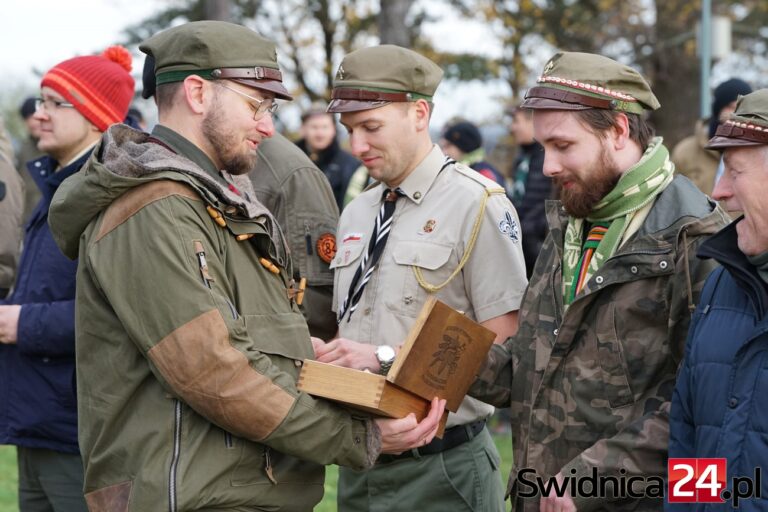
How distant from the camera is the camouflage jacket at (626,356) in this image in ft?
10.5

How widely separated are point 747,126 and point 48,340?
2910 mm

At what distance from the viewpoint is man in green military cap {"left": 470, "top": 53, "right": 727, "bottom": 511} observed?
3217 mm

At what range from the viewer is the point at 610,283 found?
3248mm

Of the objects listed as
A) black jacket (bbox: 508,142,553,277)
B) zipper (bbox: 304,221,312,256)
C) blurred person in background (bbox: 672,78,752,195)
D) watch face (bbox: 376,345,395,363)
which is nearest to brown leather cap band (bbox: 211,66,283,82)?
watch face (bbox: 376,345,395,363)

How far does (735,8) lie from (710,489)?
2506 centimetres

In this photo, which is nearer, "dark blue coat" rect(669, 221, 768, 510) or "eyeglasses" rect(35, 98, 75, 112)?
"dark blue coat" rect(669, 221, 768, 510)

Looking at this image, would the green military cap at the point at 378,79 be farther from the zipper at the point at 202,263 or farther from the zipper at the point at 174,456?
the zipper at the point at 174,456

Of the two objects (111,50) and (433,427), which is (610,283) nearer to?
(433,427)

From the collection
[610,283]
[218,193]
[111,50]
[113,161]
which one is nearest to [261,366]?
[218,193]

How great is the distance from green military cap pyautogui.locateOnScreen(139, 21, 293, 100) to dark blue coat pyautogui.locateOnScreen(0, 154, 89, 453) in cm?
130

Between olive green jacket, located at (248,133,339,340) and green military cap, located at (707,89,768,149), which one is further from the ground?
green military cap, located at (707,89,768,149)

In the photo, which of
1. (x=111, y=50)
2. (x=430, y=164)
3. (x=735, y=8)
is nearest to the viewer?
(x=430, y=164)

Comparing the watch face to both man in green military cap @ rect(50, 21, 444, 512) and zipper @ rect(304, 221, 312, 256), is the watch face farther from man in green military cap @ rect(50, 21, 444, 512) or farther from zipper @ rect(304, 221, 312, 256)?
zipper @ rect(304, 221, 312, 256)

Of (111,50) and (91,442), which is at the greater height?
(111,50)
